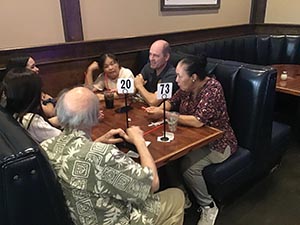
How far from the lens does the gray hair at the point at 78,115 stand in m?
1.16

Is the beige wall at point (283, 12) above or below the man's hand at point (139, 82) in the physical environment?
above

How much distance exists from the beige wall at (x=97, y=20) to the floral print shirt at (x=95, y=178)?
5.40 feet

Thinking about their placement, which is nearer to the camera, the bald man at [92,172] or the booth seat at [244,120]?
the bald man at [92,172]

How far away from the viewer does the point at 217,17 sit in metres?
3.98

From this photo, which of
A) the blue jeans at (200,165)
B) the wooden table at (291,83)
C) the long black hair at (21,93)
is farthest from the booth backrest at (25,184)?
the wooden table at (291,83)

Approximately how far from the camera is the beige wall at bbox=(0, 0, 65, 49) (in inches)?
93.6

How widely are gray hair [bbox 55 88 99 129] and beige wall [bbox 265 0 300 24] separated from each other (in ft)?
13.0

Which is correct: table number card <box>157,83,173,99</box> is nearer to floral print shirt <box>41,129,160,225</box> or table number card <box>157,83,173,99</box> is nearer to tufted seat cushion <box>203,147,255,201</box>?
floral print shirt <box>41,129,160,225</box>

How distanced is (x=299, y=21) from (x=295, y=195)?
2.85 meters

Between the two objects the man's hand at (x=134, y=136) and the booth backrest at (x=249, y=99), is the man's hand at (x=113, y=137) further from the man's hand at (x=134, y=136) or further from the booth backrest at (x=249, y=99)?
the booth backrest at (x=249, y=99)

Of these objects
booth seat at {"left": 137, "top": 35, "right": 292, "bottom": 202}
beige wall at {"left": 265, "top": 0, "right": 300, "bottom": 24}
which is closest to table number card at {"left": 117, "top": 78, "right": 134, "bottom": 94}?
booth seat at {"left": 137, "top": 35, "right": 292, "bottom": 202}

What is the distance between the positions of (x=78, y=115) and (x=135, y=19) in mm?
2224

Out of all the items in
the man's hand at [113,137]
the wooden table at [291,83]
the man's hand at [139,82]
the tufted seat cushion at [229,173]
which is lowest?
the tufted seat cushion at [229,173]

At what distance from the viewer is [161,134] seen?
1.68 m
